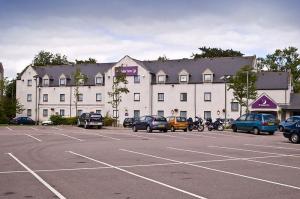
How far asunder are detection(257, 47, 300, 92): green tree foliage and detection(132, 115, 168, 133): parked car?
2064 inches

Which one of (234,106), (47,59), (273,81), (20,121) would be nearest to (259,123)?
(234,106)

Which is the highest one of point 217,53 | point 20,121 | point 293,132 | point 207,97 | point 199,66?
point 217,53

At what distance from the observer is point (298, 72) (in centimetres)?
8662

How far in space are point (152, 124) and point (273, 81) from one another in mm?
30447

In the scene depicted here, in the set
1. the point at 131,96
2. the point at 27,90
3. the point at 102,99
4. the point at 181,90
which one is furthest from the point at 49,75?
the point at 181,90

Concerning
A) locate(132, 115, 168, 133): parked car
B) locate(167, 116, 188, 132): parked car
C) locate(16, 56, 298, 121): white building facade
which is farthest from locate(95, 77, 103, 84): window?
locate(132, 115, 168, 133): parked car

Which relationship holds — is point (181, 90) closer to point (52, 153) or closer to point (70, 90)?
point (70, 90)

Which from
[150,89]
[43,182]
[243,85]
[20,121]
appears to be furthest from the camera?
[150,89]

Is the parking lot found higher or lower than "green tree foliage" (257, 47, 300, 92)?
lower

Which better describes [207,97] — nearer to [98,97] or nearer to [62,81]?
[98,97]

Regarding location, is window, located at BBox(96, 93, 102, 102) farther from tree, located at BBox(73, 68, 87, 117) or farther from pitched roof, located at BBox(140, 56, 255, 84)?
pitched roof, located at BBox(140, 56, 255, 84)

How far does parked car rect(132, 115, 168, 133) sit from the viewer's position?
130ft

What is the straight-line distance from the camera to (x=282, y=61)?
89.0 metres

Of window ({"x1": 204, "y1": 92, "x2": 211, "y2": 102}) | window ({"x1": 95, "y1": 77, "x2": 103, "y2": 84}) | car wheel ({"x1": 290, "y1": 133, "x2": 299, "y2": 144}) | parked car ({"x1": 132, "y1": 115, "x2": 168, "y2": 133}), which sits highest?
window ({"x1": 95, "y1": 77, "x2": 103, "y2": 84})
